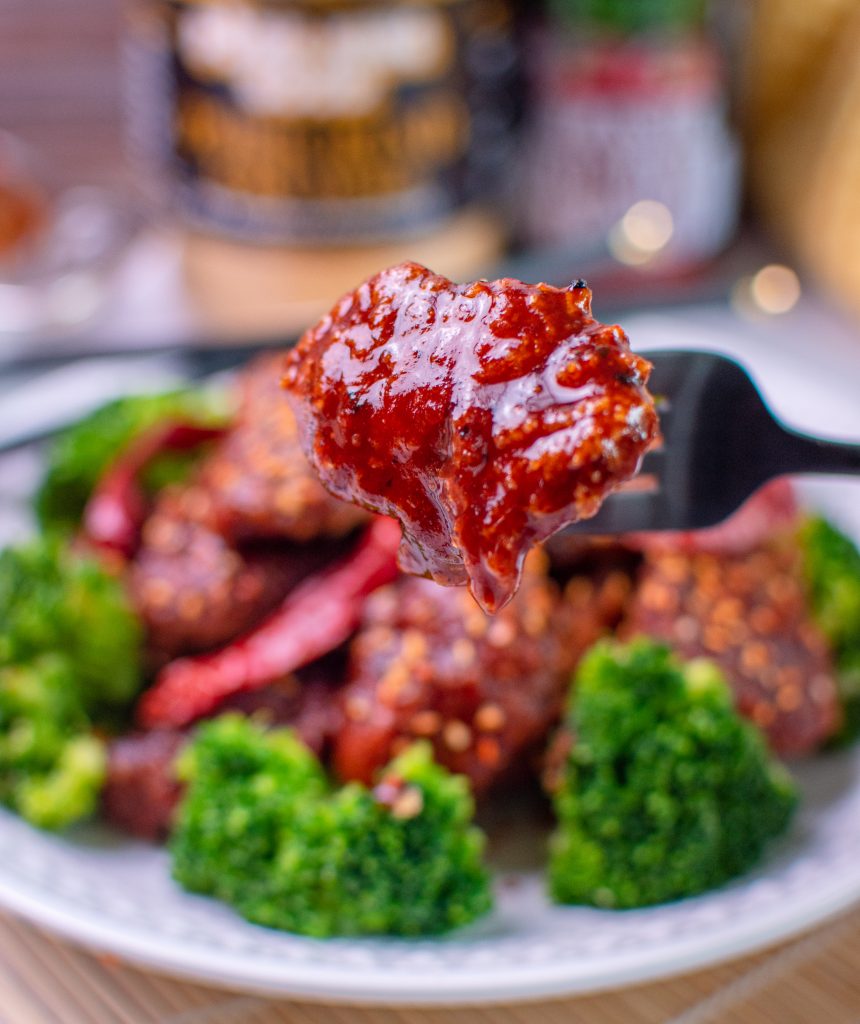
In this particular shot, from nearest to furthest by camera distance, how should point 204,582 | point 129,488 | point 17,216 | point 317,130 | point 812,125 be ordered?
point 204,582 < point 129,488 < point 317,130 < point 812,125 < point 17,216

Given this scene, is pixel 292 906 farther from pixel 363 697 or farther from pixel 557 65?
pixel 557 65

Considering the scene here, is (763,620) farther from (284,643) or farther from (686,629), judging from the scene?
(284,643)

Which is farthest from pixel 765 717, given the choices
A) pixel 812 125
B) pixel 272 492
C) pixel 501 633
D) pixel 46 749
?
pixel 812 125

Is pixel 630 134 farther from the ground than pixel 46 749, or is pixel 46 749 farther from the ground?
pixel 630 134

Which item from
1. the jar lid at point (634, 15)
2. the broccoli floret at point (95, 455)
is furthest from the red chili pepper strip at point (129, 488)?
the jar lid at point (634, 15)

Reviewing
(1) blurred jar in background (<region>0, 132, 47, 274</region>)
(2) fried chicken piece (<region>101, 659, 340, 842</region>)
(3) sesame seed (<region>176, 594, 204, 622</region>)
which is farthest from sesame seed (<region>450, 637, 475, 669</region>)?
(1) blurred jar in background (<region>0, 132, 47, 274</region>)

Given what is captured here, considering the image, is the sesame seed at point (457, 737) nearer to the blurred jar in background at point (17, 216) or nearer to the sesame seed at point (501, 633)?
the sesame seed at point (501, 633)

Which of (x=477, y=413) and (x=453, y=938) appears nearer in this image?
(x=477, y=413)
